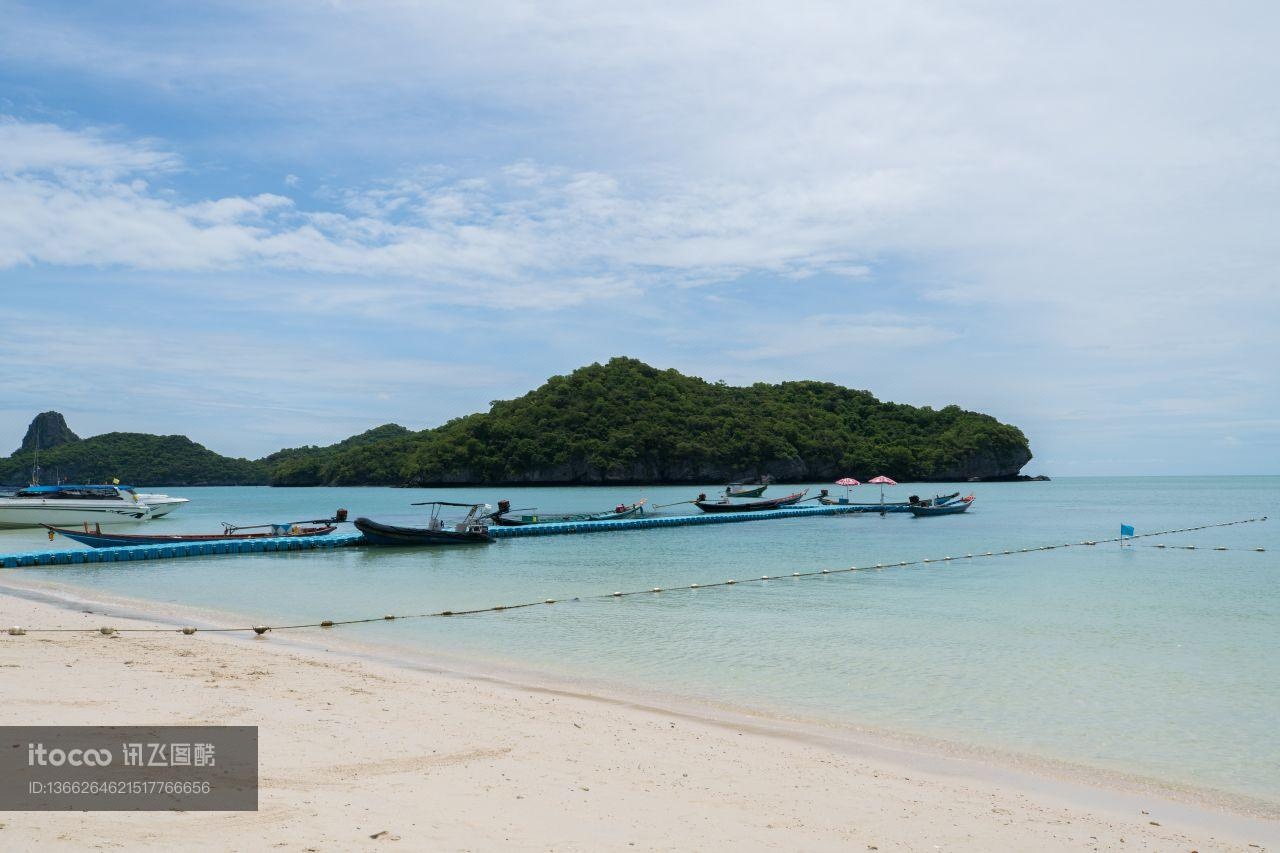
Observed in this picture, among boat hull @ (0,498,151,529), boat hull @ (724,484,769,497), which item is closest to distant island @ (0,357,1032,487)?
boat hull @ (724,484,769,497)

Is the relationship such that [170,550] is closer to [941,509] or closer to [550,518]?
[550,518]

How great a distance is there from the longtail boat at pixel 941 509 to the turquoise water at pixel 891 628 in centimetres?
1732

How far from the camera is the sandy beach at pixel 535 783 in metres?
4.13

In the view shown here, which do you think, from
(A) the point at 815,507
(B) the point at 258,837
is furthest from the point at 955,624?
(A) the point at 815,507

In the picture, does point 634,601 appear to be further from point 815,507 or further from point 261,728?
→ point 815,507

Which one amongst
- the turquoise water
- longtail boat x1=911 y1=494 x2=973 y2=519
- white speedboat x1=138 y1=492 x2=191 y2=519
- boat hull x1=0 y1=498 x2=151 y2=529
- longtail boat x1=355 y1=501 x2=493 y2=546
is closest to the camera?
the turquoise water

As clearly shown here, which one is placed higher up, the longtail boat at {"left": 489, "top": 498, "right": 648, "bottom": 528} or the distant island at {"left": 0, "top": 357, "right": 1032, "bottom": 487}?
the distant island at {"left": 0, "top": 357, "right": 1032, "bottom": 487}

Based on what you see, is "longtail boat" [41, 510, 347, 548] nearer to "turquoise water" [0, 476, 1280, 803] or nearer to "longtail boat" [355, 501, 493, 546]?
"longtail boat" [355, 501, 493, 546]

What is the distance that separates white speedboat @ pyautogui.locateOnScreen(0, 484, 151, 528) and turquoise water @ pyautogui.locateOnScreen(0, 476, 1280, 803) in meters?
17.7

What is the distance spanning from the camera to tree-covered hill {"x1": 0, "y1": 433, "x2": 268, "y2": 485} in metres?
117

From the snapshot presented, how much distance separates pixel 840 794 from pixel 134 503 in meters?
43.8

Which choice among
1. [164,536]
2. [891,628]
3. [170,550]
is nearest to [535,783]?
[891,628]

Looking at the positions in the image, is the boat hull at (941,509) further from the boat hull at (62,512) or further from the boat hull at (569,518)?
the boat hull at (62,512)

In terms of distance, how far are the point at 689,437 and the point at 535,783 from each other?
10023 cm
